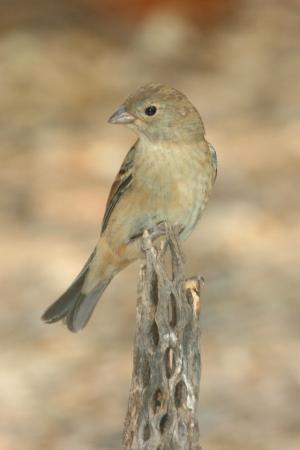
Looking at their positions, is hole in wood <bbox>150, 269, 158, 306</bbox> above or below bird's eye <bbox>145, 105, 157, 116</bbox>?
below

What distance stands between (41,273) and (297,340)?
6.36 ft

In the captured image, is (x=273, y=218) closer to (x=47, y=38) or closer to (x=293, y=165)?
(x=293, y=165)

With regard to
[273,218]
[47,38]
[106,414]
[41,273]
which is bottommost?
[106,414]

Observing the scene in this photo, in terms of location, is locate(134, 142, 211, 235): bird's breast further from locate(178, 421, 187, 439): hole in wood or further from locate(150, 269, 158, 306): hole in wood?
locate(178, 421, 187, 439): hole in wood

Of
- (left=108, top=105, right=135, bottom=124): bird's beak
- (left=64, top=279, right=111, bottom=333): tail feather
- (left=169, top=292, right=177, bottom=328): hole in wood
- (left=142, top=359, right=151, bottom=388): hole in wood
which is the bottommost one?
(left=142, top=359, right=151, bottom=388): hole in wood

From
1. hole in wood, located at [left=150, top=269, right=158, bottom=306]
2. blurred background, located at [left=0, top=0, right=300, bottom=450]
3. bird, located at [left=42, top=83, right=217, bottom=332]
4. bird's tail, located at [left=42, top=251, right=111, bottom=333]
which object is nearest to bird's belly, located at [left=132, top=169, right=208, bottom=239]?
bird, located at [left=42, top=83, right=217, bottom=332]

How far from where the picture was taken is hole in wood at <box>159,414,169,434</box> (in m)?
5.91

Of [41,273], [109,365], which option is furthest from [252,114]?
[109,365]

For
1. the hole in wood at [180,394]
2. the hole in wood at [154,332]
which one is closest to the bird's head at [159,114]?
the hole in wood at [154,332]

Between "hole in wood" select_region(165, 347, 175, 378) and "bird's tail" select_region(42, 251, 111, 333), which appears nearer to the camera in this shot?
"hole in wood" select_region(165, 347, 175, 378)

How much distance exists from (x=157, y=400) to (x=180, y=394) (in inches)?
3.4

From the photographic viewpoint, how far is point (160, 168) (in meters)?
7.14

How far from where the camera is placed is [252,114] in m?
13.6

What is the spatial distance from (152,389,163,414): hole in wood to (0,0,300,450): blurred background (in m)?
3.57
